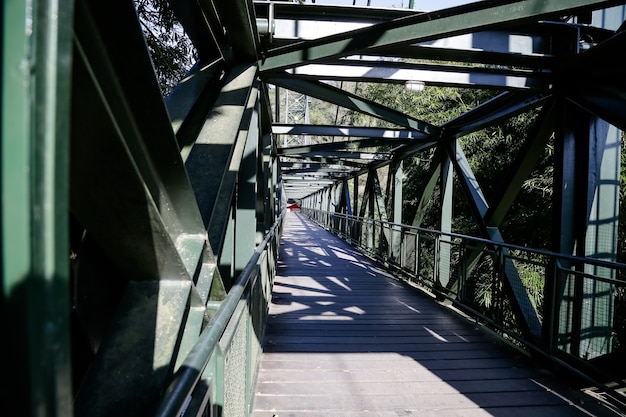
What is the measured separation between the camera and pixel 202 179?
6.83ft

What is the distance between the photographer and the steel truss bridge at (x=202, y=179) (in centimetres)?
46

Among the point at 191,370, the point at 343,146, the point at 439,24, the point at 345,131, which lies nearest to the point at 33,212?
the point at 191,370

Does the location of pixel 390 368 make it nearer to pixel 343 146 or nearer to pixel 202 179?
pixel 202 179

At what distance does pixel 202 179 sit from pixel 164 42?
3.72 meters

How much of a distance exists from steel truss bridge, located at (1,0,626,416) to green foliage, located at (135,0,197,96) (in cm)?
129

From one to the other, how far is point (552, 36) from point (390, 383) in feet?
12.1

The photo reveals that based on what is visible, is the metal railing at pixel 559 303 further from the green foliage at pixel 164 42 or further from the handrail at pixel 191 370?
the green foliage at pixel 164 42

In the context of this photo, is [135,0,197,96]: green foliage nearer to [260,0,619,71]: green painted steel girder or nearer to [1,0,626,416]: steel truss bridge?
[1,0,626,416]: steel truss bridge

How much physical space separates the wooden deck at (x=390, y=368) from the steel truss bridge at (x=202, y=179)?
1.11ft

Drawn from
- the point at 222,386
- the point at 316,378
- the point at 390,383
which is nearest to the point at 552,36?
the point at 390,383

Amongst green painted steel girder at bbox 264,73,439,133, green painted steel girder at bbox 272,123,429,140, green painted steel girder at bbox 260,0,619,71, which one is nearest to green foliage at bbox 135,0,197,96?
green painted steel girder at bbox 264,73,439,133

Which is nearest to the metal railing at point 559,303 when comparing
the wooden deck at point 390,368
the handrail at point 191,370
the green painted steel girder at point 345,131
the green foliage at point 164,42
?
the wooden deck at point 390,368

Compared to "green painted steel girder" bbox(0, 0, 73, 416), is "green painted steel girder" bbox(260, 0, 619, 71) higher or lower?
higher

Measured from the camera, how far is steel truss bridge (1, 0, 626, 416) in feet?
1.50
